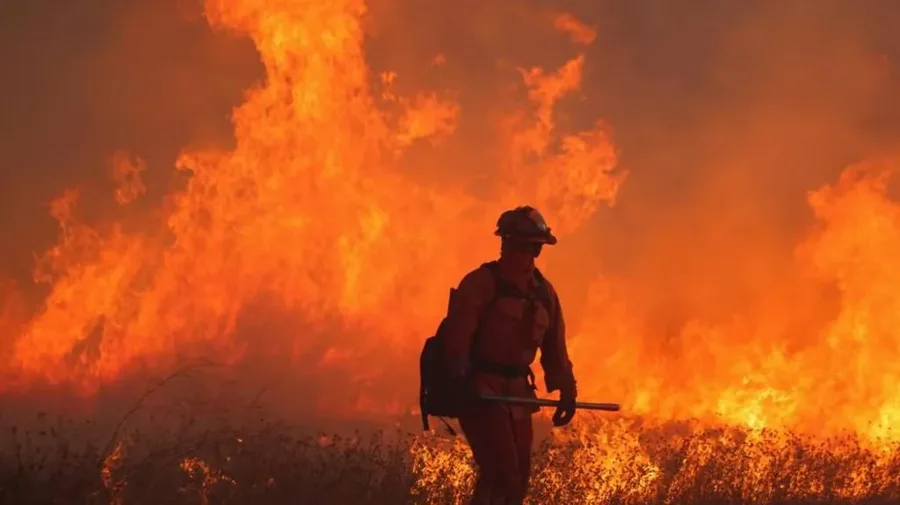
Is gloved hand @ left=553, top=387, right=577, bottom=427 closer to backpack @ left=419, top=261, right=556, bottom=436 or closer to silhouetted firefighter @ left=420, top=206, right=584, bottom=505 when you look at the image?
silhouetted firefighter @ left=420, top=206, right=584, bottom=505

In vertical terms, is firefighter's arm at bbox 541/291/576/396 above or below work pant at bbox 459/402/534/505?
above

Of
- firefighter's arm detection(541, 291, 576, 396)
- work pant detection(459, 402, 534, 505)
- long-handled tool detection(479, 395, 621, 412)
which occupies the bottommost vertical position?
work pant detection(459, 402, 534, 505)

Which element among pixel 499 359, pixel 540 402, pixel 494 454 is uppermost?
pixel 499 359

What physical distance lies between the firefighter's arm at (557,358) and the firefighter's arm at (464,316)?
829 mm

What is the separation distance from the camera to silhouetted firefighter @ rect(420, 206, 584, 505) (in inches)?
327

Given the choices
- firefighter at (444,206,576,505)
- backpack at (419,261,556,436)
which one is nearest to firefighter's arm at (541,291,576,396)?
firefighter at (444,206,576,505)

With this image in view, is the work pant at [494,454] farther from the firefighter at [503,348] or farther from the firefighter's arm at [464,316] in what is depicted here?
the firefighter's arm at [464,316]

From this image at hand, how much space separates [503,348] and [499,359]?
91 mm

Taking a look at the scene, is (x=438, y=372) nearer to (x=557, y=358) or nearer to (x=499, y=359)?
(x=499, y=359)

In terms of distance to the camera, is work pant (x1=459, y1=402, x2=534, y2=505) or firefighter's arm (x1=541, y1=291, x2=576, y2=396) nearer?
work pant (x1=459, y1=402, x2=534, y2=505)

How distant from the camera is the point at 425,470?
10.4 m

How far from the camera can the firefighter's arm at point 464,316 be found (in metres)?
8.35

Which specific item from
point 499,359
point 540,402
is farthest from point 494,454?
point 499,359

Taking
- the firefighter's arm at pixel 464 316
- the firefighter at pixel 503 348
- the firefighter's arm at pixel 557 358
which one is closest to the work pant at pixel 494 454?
the firefighter at pixel 503 348
